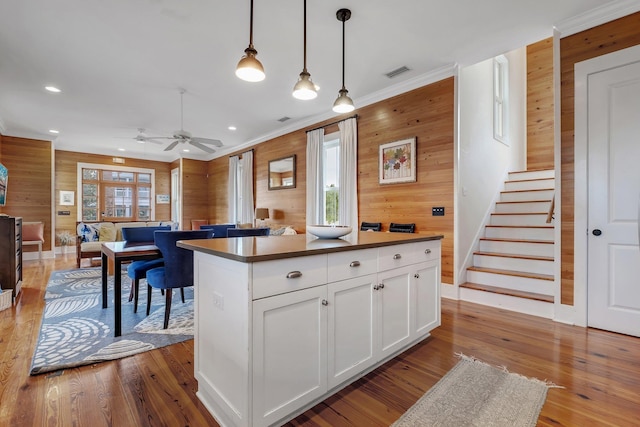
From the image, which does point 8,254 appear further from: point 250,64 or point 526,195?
point 526,195

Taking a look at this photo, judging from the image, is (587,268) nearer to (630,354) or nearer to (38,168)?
(630,354)

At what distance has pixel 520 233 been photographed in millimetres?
3967

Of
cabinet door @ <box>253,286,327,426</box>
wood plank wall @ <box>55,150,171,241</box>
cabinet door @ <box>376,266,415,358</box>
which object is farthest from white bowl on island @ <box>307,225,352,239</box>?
wood plank wall @ <box>55,150,171,241</box>

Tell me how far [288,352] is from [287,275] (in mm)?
388

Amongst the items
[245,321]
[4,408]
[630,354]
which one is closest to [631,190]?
[630,354]

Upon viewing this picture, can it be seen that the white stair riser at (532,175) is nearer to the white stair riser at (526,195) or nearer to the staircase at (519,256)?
the staircase at (519,256)

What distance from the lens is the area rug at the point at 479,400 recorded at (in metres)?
1.55

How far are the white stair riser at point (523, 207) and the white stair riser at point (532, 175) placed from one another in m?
0.71

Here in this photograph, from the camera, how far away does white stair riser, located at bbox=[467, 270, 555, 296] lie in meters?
3.23

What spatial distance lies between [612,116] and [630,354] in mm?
1995

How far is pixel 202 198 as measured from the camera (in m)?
9.34

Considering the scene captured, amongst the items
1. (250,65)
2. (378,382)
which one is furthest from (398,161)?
(378,382)

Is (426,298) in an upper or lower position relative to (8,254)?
lower

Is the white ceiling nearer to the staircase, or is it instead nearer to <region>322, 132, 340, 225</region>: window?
<region>322, 132, 340, 225</region>: window
